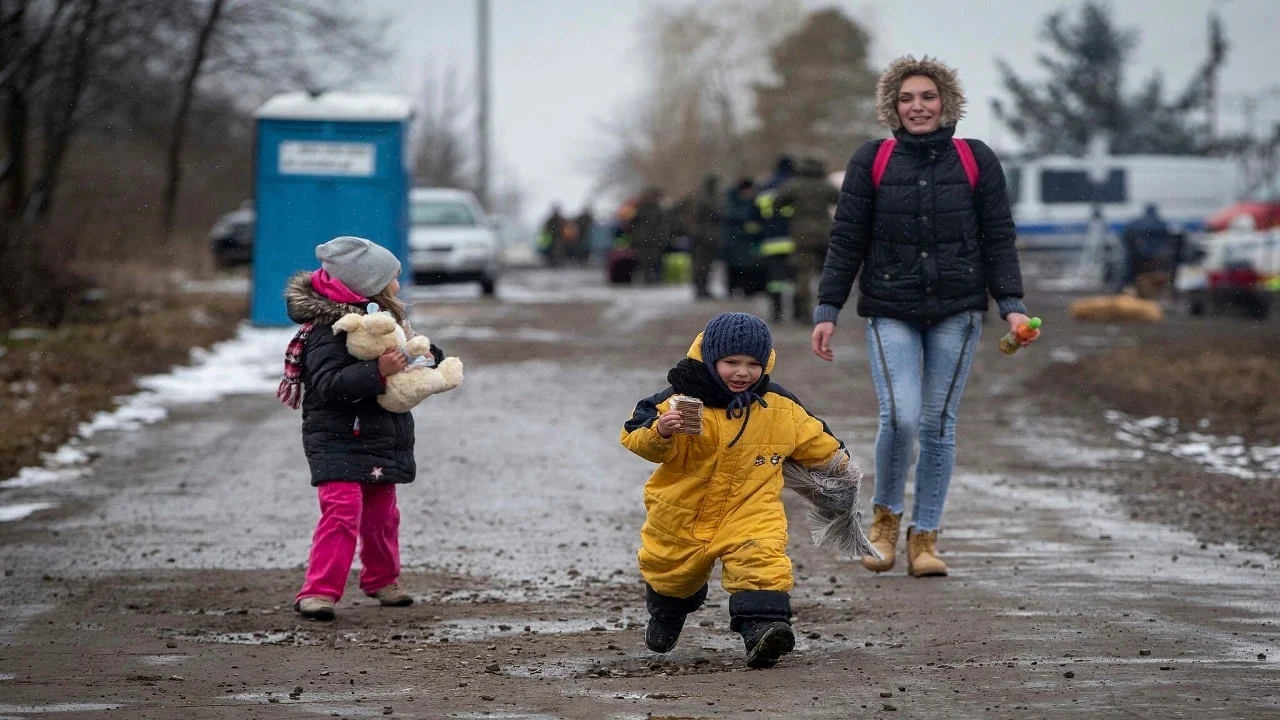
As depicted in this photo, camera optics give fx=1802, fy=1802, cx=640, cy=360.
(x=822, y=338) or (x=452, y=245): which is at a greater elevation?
(x=822, y=338)

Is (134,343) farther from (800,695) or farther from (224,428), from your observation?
(800,695)

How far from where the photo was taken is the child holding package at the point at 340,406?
21.0ft

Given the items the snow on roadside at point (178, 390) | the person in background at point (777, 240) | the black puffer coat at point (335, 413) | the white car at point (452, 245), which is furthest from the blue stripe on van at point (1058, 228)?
the black puffer coat at point (335, 413)

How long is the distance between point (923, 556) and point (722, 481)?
5.71 feet

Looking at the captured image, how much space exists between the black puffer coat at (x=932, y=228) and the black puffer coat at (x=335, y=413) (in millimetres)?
1825

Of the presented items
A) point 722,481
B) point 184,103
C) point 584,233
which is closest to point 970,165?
point 722,481

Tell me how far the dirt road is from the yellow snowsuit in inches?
11.5

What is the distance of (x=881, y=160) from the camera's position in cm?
705

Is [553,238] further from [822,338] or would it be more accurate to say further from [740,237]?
[822,338]

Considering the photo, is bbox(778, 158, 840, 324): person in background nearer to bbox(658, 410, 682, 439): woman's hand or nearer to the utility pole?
bbox(658, 410, 682, 439): woman's hand

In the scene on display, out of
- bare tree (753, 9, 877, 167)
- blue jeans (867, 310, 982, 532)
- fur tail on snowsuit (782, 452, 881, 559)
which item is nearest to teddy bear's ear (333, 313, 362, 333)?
fur tail on snowsuit (782, 452, 881, 559)

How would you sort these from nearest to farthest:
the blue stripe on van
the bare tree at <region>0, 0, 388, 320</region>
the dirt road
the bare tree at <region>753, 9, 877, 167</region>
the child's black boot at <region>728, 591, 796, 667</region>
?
1. the dirt road
2. the child's black boot at <region>728, 591, 796, 667</region>
3. the bare tree at <region>0, 0, 388, 320</region>
4. the blue stripe on van
5. the bare tree at <region>753, 9, 877, 167</region>

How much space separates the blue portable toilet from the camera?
1909 centimetres

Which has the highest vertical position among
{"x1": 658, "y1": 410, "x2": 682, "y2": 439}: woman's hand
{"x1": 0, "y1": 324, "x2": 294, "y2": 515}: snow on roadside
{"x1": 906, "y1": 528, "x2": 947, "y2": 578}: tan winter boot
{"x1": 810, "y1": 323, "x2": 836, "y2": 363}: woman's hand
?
{"x1": 810, "y1": 323, "x2": 836, "y2": 363}: woman's hand
